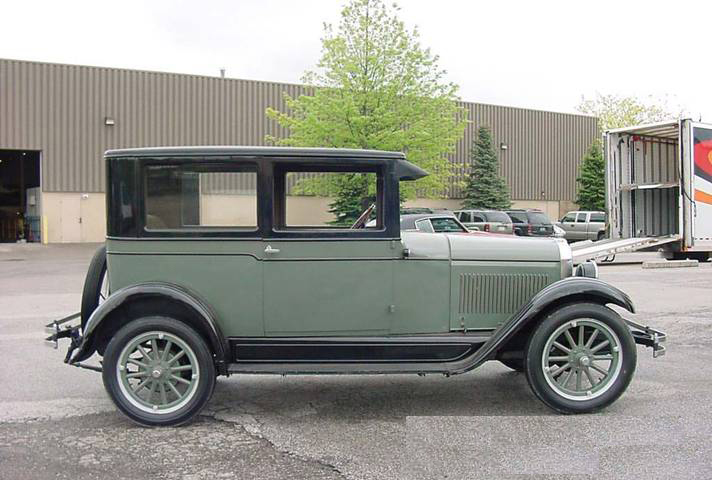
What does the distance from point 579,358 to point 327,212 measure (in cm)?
229

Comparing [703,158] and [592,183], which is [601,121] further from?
[703,158]

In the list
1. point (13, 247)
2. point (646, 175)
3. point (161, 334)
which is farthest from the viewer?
point (13, 247)

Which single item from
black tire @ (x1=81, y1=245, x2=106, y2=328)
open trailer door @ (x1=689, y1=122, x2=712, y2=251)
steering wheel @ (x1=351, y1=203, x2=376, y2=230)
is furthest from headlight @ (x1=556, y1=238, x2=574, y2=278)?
open trailer door @ (x1=689, y1=122, x2=712, y2=251)

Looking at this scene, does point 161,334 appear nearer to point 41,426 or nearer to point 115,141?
point 41,426

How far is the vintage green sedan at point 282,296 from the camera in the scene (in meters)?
4.81

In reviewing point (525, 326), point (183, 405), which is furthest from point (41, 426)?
point (525, 326)

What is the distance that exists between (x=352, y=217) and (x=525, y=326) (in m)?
1.56

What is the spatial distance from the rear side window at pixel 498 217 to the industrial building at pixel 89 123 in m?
2.65

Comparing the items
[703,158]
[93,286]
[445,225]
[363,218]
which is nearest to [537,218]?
[445,225]

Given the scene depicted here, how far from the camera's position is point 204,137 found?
1302 inches

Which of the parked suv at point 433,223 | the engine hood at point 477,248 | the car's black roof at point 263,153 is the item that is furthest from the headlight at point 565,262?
the parked suv at point 433,223

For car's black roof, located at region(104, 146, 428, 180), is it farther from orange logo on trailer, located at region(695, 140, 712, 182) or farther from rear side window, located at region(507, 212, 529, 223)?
rear side window, located at region(507, 212, 529, 223)

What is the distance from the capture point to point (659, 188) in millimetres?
12875

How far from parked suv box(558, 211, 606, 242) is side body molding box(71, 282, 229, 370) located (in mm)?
26988
